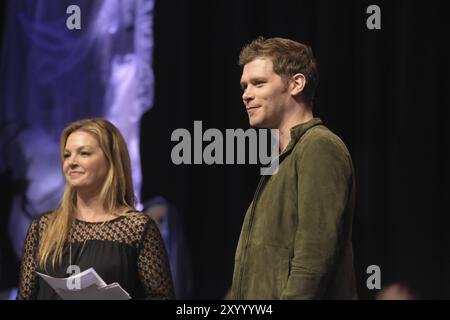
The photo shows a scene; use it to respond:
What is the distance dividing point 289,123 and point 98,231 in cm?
81

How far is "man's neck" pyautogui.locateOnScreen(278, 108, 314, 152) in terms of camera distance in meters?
2.17

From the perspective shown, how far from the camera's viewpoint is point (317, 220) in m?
1.93

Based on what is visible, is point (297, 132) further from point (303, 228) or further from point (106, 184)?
point (106, 184)

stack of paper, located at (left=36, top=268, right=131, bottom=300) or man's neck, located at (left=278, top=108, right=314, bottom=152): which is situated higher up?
man's neck, located at (left=278, top=108, right=314, bottom=152)

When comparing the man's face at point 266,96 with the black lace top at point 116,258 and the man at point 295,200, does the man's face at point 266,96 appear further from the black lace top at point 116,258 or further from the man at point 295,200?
the black lace top at point 116,258

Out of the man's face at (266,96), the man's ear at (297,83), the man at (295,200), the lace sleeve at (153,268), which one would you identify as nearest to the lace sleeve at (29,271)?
the lace sleeve at (153,268)

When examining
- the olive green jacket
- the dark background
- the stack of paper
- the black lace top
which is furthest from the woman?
the dark background

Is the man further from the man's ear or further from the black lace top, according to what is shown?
the black lace top

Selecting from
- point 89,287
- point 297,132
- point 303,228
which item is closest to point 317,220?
point 303,228

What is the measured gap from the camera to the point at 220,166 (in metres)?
3.83

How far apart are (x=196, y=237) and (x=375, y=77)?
1197mm

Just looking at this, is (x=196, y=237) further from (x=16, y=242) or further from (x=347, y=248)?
(x=347, y=248)

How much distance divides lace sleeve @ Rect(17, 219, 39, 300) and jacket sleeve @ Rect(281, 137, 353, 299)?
0.98 metres

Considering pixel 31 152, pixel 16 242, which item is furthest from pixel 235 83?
pixel 16 242
